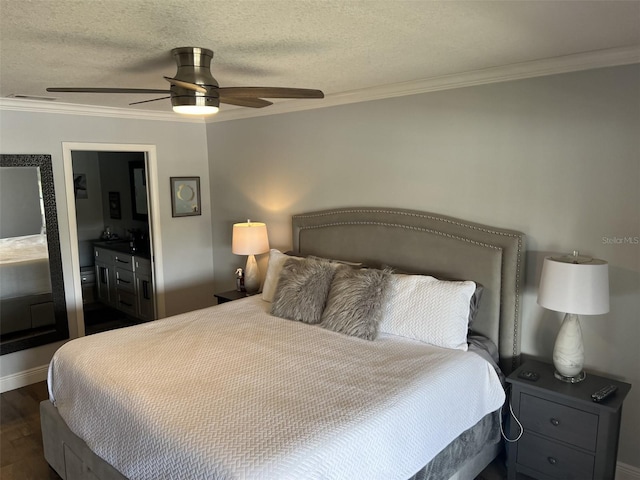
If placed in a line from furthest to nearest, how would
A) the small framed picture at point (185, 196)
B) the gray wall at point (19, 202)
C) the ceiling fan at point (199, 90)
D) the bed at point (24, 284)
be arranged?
the small framed picture at point (185, 196) < the bed at point (24, 284) < the gray wall at point (19, 202) < the ceiling fan at point (199, 90)

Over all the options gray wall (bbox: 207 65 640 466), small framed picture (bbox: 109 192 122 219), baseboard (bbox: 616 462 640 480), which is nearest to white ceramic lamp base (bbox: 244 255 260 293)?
gray wall (bbox: 207 65 640 466)

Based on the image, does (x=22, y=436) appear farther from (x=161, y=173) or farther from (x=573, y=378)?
(x=573, y=378)

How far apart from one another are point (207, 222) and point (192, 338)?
2.44 meters

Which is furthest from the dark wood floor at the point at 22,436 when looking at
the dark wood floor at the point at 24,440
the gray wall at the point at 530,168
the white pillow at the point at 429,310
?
the gray wall at the point at 530,168

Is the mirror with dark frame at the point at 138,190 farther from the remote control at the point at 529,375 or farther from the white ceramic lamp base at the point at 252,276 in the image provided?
the remote control at the point at 529,375

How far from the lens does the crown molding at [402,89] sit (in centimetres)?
241

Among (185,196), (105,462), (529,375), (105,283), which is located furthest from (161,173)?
(529,375)

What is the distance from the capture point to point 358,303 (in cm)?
282

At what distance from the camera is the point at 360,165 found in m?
3.58

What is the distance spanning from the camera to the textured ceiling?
169cm

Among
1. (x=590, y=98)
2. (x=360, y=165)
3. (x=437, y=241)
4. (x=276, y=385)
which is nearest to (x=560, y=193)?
(x=590, y=98)

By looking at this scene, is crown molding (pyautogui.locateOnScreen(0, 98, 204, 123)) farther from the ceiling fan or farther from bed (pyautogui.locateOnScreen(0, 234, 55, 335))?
the ceiling fan

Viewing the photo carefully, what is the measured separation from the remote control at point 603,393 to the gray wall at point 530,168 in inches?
7.9

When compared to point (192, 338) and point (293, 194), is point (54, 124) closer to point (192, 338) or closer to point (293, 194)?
point (293, 194)
